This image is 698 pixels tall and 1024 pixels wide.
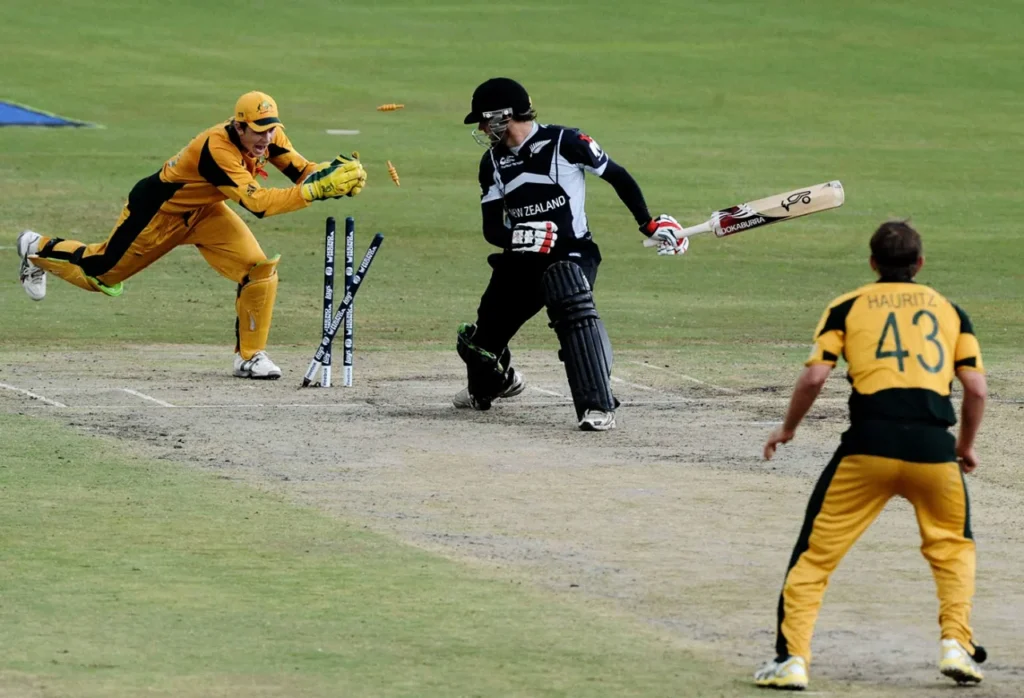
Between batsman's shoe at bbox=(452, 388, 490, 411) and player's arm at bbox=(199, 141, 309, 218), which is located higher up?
player's arm at bbox=(199, 141, 309, 218)

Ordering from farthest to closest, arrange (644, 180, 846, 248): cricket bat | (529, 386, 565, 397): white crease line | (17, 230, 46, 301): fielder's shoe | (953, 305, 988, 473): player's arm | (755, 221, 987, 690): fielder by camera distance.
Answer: (17, 230, 46, 301): fielder's shoe
(529, 386, 565, 397): white crease line
(644, 180, 846, 248): cricket bat
(953, 305, 988, 473): player's arm
(755, 221, 987, 690): fielder

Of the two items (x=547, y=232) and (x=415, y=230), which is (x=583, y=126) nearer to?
(x=415, y=230)

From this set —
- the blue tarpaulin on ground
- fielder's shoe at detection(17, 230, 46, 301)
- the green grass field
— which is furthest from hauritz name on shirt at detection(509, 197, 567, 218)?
the blue tarpaulin on ground

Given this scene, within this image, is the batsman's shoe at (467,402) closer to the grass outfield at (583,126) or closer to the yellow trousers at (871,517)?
the grass outfield at (583,126)

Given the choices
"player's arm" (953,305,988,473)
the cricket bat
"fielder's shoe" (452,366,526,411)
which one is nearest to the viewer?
"player's arm" (953,305,988,473)

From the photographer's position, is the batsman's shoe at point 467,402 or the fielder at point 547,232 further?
the batsman's shoe at point 467,402

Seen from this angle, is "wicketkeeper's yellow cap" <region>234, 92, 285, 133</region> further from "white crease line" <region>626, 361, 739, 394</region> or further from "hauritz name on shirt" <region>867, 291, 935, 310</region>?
"hauritz name on shirt" <region>867, 291, 935, 310</region>

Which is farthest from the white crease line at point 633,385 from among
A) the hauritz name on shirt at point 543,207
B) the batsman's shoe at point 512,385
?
the hauritz name on shirt at point 543,207

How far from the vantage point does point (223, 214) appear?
14.2m

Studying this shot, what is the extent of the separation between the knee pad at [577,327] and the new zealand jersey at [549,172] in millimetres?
305

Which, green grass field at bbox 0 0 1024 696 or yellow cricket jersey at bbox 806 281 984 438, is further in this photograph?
green grass field at bbox 0 0 1024 696

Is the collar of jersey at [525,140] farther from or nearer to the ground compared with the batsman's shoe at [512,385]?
farther from the ground

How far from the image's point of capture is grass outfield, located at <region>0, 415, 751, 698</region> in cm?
697

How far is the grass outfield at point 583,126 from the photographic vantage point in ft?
64.2
